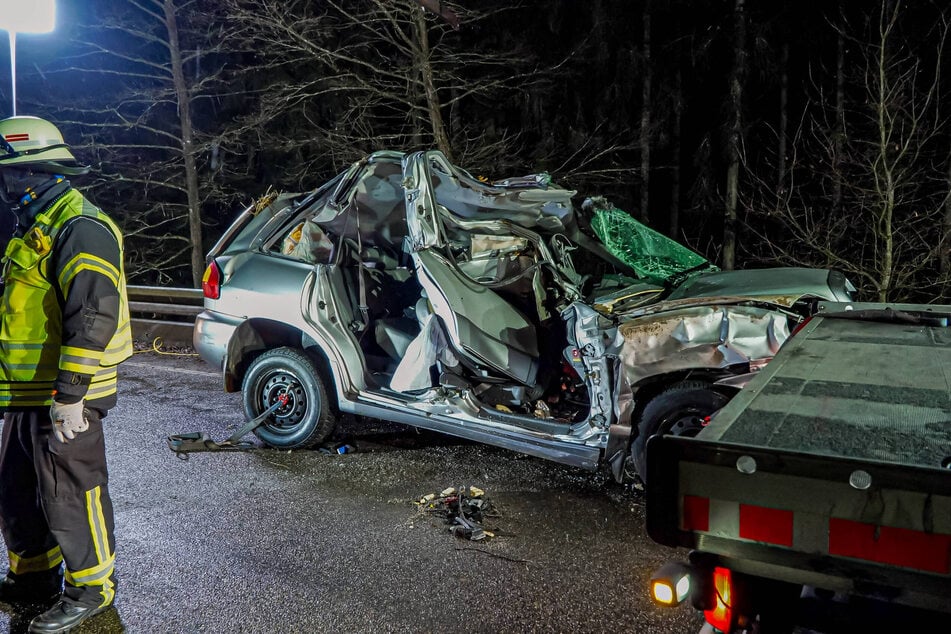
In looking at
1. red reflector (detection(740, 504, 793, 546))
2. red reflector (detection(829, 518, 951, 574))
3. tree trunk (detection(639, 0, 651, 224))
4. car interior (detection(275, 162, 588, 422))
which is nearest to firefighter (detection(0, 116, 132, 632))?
car interior (detection(275, 162, 588, 422))

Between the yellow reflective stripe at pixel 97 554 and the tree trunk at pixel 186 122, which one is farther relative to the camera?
the tree trunk at pixel 186 122

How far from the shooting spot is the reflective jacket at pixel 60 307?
299 centimetres

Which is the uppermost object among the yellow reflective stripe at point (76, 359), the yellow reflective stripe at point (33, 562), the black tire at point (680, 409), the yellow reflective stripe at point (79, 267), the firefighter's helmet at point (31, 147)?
the firefighter's helmet at point (31, 147)

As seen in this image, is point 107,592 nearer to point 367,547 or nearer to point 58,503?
point 58,503

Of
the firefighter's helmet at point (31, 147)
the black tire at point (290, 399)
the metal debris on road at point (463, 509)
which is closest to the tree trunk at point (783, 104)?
the black tire at point (290, 399)

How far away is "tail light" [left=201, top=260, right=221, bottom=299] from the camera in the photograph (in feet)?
18.8

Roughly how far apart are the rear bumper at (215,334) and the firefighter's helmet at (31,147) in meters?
2.51

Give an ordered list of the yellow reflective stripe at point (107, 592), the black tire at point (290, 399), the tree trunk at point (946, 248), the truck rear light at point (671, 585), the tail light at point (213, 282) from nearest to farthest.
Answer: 1. the truck rear light at point (671, 585)
2. the yellow reflective stripe at point (107, 592)
3. the black tire at point (290, 399)
4. the tail light at point (213, 282)
5. the tree trunk at point (946, 248)

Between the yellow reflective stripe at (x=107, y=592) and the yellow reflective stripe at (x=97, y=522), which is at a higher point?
the yellow reflective stripe at (x=97, y=522)

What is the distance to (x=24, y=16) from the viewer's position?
4301 mm

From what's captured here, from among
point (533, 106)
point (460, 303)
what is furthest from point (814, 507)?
point (533, 106)

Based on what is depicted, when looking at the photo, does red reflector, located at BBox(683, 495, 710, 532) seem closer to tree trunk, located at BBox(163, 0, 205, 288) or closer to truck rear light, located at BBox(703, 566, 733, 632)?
truck rear light, located at BBox(703, 566, 733, 632)

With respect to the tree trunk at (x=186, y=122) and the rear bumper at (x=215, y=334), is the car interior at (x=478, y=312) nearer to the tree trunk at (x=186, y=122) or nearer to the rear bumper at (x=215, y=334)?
the rear bumper at (x=215, y=334)

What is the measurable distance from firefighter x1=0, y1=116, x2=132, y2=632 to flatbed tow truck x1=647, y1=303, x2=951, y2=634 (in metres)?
2.49
